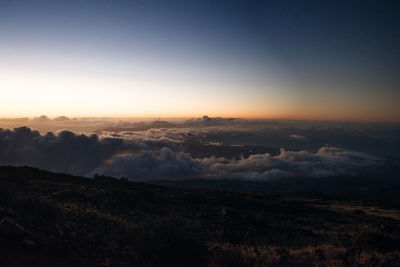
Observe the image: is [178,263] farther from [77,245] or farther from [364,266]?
[364,266]

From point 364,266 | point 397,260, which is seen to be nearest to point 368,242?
point 397,260

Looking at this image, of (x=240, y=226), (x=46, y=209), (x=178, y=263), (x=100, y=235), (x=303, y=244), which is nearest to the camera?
(x=178, y=263)

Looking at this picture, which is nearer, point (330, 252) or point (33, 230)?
point (33, 230)

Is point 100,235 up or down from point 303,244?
up

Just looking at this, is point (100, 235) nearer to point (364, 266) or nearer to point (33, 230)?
point (33, 230)

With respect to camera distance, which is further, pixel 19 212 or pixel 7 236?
pixel 19 212

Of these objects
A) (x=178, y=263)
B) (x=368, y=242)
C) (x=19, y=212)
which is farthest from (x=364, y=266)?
(x=19, y=212)

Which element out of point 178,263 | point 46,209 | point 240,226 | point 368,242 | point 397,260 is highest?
point 46,209

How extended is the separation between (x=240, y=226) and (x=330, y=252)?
27.7 feet

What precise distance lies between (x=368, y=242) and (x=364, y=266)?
5207 millimetres

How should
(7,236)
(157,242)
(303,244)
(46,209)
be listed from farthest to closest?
(303,244) → (46,209) → (157,242) → (7,236)

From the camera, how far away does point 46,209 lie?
13.3 meters

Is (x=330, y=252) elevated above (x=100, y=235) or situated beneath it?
situated beneath

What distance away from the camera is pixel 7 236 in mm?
8836
